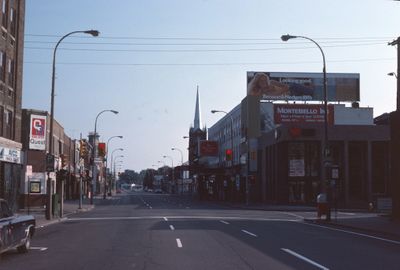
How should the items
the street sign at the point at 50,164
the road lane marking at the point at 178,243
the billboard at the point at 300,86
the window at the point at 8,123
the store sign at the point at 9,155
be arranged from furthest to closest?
the billboard at the point at 300,86 < the window at the point at 8,123 < the store sign at the point at 9,155 < the street sign at the point at 50,164 < the road lane marking at the point at 178,243

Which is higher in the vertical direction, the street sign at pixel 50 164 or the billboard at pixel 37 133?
the billboard at pixel 37 133

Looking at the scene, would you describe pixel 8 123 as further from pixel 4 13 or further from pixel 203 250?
pixel 203 250

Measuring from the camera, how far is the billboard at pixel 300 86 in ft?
255

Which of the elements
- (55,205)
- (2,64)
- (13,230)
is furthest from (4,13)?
(13,230)

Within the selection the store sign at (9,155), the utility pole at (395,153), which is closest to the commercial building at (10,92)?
the store sign at (9,155)

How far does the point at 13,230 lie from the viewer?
47.9 feet

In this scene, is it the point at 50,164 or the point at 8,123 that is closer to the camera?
the point at 50,164

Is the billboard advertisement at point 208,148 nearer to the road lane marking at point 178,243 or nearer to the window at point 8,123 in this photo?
the window at point 8,123

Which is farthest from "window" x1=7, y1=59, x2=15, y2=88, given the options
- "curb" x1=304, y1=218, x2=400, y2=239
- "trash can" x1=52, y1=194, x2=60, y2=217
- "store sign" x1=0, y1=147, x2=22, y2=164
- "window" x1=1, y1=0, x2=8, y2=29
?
"curb" x1=304, y1=218, x2=400, y2=239

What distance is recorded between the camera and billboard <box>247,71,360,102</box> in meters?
77.6

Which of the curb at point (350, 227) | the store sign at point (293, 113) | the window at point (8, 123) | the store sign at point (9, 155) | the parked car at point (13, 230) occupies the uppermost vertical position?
the store sign at point (293, 113)

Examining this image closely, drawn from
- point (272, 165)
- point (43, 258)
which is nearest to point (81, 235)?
point (43, 258)

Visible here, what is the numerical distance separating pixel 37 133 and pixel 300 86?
40005mm

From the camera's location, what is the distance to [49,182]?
32.6m
